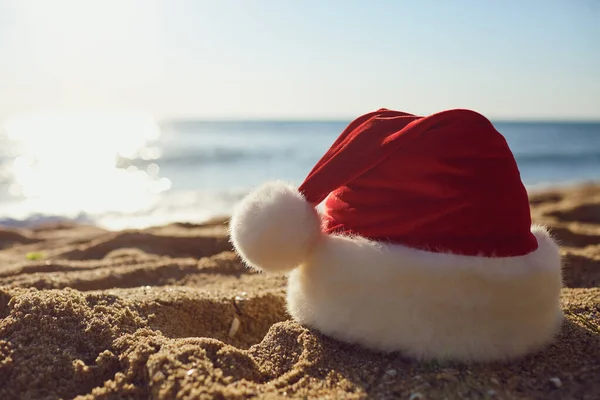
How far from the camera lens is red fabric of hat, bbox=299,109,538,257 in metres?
1.49

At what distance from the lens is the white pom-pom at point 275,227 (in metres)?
1.54

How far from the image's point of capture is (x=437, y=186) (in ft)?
4.94

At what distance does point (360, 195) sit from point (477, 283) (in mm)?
438

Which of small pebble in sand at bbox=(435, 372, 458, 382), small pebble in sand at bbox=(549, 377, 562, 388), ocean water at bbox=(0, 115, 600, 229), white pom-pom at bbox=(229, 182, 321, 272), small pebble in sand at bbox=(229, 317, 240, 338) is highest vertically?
white pom-pom at bbox=(229, 182, 321, 272)

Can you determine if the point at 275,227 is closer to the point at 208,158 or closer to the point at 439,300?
the point at 439,300

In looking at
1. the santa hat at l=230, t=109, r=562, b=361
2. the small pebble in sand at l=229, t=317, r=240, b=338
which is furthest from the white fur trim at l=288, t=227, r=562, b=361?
the small pebble in sand at l=229, t=317, r=240, b=338

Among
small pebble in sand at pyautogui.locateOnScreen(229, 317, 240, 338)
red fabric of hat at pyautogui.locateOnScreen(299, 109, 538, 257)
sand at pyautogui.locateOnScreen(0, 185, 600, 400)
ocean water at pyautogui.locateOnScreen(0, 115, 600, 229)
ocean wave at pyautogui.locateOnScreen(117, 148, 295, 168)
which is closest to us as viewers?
sand at pyautogui.locateOnScreen(0, 185, 600, 400)

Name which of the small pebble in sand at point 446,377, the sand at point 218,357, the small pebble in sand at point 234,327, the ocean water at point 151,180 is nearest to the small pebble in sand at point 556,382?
the sand at point 218,357

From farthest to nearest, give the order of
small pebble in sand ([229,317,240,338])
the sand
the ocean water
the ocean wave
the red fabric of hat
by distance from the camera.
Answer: the ocean wave < the ocean water < small pebble in sand ([229,317,240,338]) < the red fabric of hat < the sand

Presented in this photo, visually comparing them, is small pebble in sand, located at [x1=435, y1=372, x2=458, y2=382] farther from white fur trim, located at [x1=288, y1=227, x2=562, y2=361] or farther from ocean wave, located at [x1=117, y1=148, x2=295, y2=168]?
ocean wave, located at [x1=117, y1=148, x2=295, y2=168]

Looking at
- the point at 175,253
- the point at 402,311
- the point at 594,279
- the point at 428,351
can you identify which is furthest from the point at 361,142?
the point at 175,253

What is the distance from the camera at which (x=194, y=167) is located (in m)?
14.5

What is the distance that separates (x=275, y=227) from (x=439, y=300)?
53cm

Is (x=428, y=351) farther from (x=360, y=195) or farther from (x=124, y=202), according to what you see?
(x=124, y=202)
